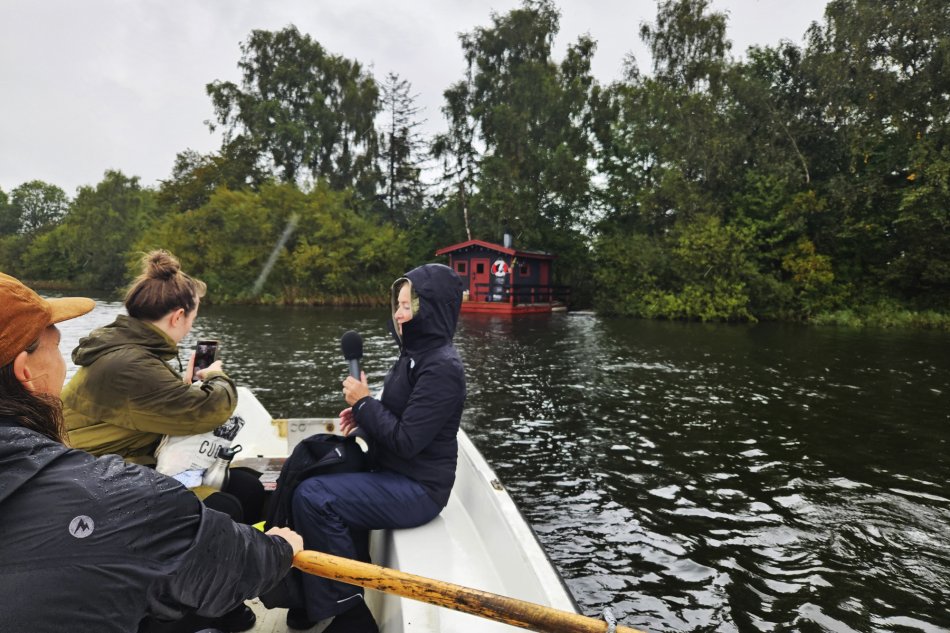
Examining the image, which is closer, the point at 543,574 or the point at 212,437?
the point at 543,574

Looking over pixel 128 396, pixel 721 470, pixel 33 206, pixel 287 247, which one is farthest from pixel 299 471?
pixel 33 206

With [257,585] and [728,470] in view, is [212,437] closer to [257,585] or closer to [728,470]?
[257,585]

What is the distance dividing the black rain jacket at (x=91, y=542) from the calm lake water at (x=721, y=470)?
304 centimetres

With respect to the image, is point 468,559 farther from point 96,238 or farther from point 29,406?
point 96,238

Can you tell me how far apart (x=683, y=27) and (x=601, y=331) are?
18.6 m

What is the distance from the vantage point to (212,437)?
2533mm

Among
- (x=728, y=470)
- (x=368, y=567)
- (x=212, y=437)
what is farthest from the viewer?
(x=728, y=470)

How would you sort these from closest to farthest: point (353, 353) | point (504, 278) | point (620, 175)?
point (353, 353) < point (504, 278) < point (620, 175)

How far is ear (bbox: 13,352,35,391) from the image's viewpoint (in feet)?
3.53

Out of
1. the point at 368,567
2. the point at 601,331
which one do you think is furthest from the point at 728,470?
the point at 601,331

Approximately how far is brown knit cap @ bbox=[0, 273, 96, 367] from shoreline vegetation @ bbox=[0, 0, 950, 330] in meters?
24.0

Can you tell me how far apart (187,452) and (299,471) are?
19.7 inches

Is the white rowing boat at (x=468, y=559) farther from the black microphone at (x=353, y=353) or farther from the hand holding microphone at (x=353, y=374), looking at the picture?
the black microphone at (x=353, y=353)

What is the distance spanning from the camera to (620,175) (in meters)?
28.9
